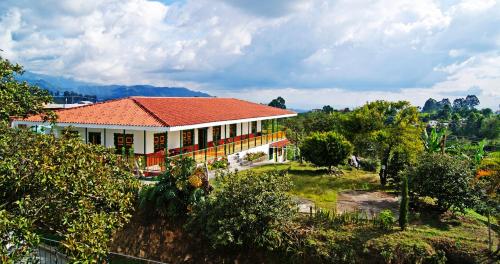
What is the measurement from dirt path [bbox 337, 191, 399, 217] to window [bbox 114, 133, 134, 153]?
465 inches

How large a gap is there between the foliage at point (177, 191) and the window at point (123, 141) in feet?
22.0

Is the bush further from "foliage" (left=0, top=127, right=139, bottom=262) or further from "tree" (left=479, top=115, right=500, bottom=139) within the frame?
"tree" (left=479, top=115, right=500, bottom=139)

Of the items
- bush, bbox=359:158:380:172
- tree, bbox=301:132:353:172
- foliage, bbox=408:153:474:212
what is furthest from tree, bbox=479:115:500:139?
foliage, bbox=408:153:474:212

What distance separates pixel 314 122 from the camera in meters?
43.5

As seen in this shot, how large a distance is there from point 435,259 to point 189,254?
793 cm

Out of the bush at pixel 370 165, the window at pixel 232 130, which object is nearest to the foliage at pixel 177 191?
the bush at pixel 370 165

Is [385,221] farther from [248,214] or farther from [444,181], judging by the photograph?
[248,214]

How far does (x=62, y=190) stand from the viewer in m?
7.57

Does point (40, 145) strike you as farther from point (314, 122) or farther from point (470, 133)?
point (470, 133)

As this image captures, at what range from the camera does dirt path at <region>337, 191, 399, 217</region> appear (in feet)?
51.1

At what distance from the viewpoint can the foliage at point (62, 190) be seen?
23.5 feet

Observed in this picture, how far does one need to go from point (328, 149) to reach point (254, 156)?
26.9 feet

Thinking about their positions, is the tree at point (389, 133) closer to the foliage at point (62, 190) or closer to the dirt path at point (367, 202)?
the dirt path at point (367, 202)

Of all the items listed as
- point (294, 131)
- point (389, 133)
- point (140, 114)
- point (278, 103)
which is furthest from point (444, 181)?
point (278, 103)
